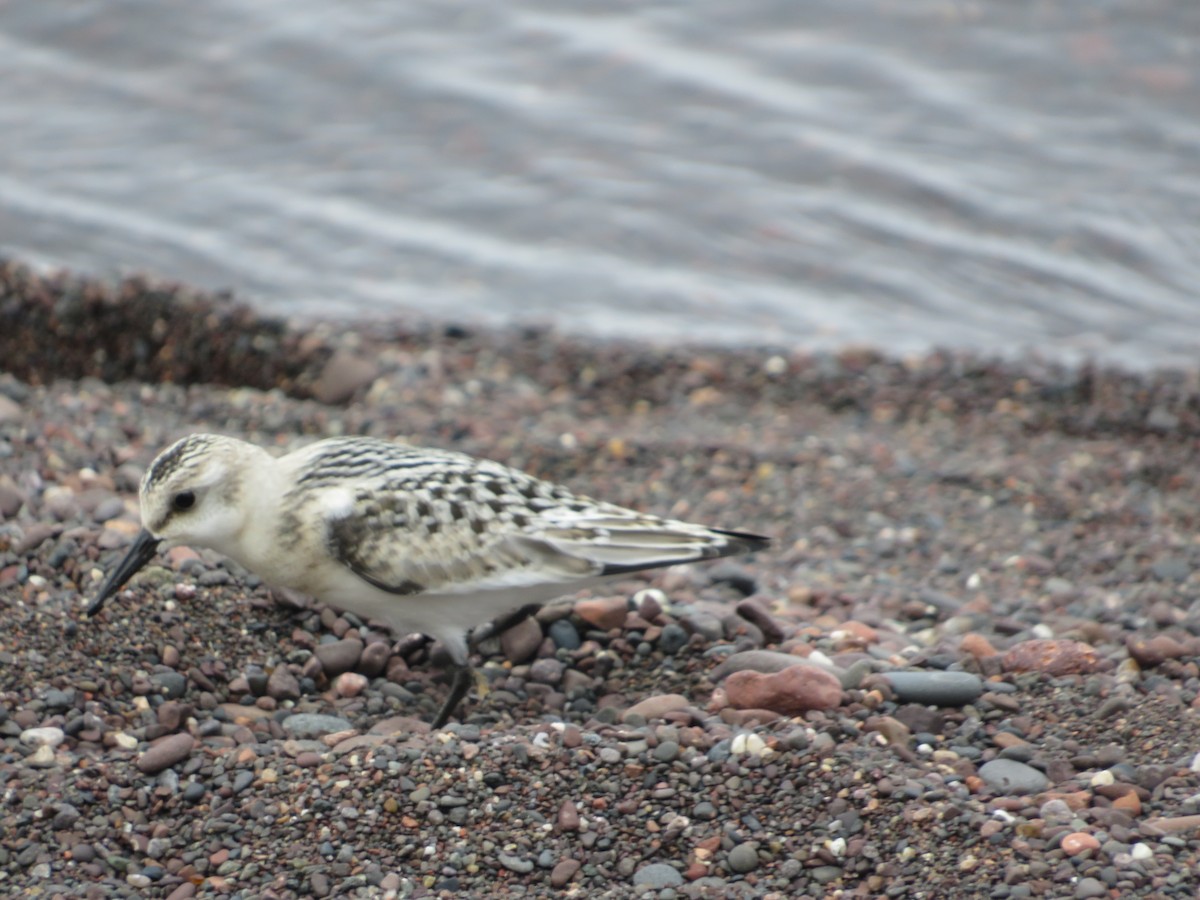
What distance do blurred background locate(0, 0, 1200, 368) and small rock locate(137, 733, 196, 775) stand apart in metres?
5.12

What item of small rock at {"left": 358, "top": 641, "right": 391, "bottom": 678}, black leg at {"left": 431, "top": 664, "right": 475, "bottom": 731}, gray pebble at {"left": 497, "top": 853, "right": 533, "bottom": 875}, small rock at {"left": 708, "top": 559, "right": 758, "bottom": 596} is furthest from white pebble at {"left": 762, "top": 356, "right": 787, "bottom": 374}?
gray pebble at {"left": 497, "top": 853, "right": 533, "bottom": 875}

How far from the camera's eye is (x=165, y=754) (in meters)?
4.41

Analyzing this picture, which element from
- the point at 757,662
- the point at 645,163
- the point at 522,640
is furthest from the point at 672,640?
the point at 645,163

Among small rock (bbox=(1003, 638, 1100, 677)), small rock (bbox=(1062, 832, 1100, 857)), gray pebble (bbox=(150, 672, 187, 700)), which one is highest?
small rock (bbox=(1003, 638, 1100, 677))

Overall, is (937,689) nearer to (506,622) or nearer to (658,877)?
(658,877)

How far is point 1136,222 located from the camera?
1036 centimetres

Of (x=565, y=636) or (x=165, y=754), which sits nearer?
(x=165, y=754)

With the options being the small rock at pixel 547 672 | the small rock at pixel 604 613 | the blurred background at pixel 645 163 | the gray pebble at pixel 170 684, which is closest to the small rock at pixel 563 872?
the small rock at pixel 547 672

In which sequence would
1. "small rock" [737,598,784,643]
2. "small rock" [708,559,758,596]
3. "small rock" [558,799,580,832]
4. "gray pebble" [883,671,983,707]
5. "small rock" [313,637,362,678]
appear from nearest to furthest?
"small rock" [558,799,580,832] → "gray pebble" [883,671,983,707] → "small rock" [313,637,362,678] → "small rock" [737,598,784,643] → "small rock" [708,559,758,596]

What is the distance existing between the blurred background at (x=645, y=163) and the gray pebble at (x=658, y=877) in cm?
551

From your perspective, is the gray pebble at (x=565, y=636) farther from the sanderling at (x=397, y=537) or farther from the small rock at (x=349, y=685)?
the small rock at (x=349, y=685)

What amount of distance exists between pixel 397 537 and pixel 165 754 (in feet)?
3.42

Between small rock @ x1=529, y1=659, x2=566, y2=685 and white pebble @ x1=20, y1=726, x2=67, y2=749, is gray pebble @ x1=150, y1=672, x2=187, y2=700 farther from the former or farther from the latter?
small rock @ x1=529, y1=659, x2=566, y2=685

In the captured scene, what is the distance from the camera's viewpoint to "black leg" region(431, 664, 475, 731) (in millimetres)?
4855
